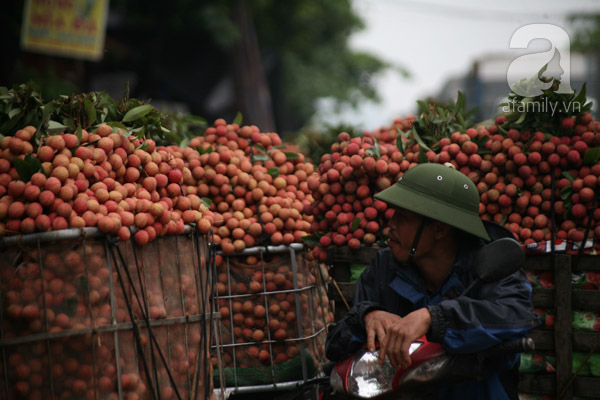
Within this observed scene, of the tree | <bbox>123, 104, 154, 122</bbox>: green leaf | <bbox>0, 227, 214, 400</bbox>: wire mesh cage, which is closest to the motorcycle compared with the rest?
<bbox>0, 227, 214, 400</bbox>: wire mesh cage

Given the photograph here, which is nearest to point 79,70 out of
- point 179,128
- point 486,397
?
point 179,128

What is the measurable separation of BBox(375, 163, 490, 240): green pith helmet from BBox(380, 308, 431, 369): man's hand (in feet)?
1.38

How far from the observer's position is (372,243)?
3.43 metres

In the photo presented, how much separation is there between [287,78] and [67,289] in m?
14.6

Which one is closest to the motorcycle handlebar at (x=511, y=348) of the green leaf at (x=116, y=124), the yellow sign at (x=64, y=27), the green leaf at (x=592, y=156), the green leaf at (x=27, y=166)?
the green leaf at (x=592, y=156)

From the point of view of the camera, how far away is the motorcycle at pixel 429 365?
223 cm

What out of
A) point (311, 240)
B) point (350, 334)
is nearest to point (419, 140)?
point (311, 240)

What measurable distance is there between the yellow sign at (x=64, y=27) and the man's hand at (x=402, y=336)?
233 inches

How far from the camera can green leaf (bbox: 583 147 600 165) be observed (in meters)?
3.21

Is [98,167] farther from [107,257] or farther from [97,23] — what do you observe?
[97,23]

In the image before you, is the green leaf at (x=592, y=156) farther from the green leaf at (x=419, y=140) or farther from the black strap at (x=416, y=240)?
the black strap at (x=416, y=240)

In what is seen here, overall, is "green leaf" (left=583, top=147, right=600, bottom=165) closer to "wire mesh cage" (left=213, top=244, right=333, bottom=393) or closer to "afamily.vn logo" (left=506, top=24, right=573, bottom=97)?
"afamily.vn logo" (left=506, top=24, right=573, bottom=97)

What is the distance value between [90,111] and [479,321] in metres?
1.98

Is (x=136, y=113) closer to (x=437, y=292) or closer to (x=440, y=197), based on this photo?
(x=440, y=197)
